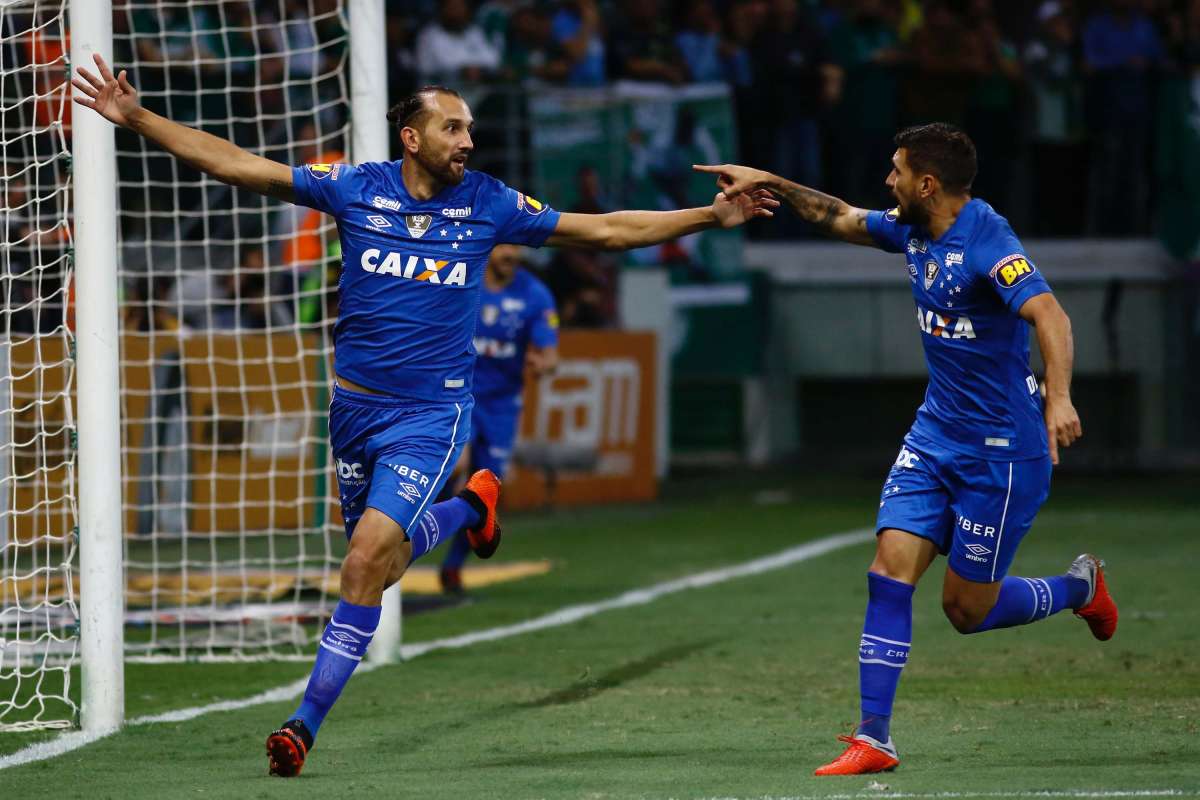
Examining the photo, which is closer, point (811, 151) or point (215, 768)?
point (215, 768)

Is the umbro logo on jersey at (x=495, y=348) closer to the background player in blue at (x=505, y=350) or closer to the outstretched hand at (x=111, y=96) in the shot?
the background player in blue at (x=505, y=350)

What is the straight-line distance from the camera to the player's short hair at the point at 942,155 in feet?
20.5

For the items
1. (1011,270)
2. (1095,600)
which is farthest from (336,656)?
(1095,600)

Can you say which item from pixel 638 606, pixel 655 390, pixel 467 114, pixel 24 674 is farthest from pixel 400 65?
pixel 467 114

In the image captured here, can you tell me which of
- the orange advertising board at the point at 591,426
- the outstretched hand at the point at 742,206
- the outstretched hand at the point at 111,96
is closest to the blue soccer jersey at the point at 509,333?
the orange advertising board at the point at 591,426

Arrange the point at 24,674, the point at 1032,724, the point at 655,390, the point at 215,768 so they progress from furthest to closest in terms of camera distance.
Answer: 1. the point at 655,390
2. the point at 24,674
3. the point at 1032,724
4. the point at 215,768

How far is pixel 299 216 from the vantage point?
14.3m

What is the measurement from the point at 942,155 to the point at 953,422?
90 centimetres

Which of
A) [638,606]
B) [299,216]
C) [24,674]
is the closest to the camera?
[24,674]

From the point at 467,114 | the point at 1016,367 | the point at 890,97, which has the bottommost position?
the point at 1016,367

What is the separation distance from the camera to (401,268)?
664 centimetres

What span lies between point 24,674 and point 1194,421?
16.7 m

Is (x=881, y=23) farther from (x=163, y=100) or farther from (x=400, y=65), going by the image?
(x=163, y=100)

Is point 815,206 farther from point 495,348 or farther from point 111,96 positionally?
point 495,348
